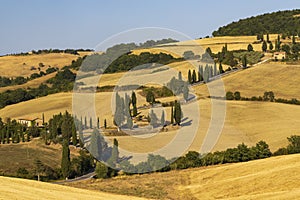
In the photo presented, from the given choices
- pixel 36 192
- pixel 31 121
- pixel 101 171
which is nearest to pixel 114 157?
pixel 101 171

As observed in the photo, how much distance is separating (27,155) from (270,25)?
13800 cm

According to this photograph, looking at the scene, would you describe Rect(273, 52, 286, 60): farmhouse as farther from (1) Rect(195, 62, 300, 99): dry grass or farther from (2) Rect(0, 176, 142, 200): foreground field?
(2) Rect(0, 176, 142, 200): foreground field

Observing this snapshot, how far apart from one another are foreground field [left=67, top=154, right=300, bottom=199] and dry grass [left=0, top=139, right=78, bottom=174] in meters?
11.2

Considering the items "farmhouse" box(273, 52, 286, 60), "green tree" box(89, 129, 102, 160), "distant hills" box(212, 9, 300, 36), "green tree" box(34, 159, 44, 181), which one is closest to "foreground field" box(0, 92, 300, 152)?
"green tree" box(89, 129, 102, 160)

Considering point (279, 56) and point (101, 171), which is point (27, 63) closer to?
point (279, 56)

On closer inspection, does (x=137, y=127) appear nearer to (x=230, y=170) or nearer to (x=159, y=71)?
(x=230, y=170)

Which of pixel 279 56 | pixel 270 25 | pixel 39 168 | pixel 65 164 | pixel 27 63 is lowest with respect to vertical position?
pixel 39 168

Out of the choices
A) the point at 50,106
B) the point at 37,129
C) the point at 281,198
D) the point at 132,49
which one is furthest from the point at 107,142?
the point at 132,49

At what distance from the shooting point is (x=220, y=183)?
136 ft

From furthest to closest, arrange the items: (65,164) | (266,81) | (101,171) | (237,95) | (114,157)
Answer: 1. (266,81)
2. (237,95)
3. (114,157)
4. (65,164)
5. (101,171)

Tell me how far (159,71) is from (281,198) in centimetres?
9735

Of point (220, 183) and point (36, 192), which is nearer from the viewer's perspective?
point (36, 192)

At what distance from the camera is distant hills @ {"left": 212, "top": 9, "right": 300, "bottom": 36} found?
175575mm

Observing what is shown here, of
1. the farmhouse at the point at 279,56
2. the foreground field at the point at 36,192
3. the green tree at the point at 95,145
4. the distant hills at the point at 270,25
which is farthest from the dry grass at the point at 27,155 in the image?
the distant hills at the point at 270,25
